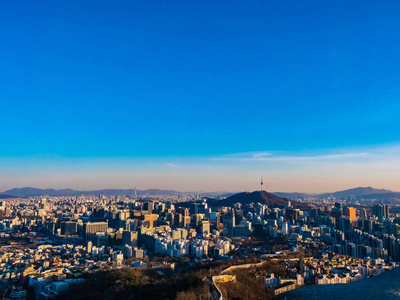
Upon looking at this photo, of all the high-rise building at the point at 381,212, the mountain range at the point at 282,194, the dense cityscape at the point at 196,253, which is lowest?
the dense cityscape at the point at 196,253

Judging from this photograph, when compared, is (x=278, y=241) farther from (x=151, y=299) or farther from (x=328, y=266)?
(x=151, y=299)

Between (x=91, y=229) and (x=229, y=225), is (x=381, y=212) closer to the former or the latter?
(x=229, y=225)

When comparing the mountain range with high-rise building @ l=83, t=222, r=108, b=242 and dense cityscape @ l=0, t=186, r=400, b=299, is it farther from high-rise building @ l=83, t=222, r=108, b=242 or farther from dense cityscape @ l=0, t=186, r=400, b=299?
high-rise building @ l=83, t=222, r=108, b=242

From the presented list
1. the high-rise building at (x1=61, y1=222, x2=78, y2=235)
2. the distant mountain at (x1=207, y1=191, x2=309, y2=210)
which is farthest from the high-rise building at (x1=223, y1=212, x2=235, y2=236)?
the distant mountain at (x1=207, y1=191, x2=309, y2=210)

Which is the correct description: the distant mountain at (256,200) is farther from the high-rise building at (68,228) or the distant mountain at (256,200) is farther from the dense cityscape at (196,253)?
the high-rise building at (68,228)

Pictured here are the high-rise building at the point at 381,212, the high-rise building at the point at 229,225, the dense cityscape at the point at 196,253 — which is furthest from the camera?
the high-rise building at the point at 381,212

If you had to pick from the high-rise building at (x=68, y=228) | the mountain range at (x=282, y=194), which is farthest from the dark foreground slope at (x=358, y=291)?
the mountain range at (x=282, y=194)

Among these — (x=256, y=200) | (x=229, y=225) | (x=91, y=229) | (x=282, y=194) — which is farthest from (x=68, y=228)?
(x=282, y=194)

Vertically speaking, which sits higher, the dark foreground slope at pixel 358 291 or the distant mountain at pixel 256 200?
the distant mountain at pixel 256 200

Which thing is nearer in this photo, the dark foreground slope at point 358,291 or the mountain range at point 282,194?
the dark foreground slope at point 358,291
